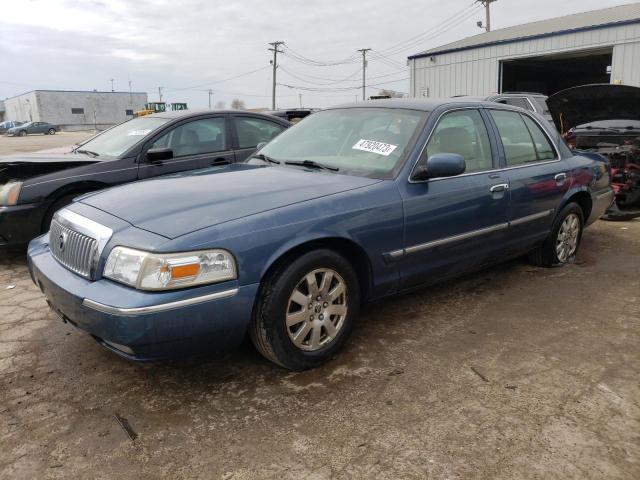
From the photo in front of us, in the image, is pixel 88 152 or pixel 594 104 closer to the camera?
pixel 88 152

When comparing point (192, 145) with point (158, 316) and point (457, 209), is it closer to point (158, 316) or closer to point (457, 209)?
point (457, 209)

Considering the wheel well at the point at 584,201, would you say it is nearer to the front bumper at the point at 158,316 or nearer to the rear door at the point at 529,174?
the rear door at the point at 529,174

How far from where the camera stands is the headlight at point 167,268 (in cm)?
247

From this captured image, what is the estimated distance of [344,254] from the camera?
3172 mm

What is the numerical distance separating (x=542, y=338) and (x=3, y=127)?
2589 inches

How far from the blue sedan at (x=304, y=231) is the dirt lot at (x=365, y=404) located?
344 mm

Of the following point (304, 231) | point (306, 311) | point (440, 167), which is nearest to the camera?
point (304, 231)

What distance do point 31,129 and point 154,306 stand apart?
5591 centimetres

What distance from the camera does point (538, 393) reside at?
2826 millimetres

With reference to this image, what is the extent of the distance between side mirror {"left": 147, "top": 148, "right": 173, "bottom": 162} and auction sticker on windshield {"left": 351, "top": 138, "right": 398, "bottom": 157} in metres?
2.53

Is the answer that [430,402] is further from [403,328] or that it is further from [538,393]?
[403,328]

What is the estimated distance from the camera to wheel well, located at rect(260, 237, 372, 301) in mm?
2830

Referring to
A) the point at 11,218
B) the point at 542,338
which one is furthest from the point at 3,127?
the point at 542,338

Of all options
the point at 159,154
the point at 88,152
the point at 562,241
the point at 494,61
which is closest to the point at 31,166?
the point at 88,152
